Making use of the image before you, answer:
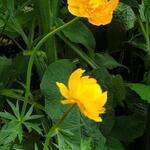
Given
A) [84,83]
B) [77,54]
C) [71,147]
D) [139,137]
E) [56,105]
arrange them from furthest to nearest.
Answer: [139,137], [77,54], [56,105], [71,147], [84,83]

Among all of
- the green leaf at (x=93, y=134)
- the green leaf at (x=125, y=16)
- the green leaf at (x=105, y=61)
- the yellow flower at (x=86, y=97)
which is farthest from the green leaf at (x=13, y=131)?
the green leaf at (x=125, y=16)

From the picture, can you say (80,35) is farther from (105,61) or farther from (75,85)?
(75,85)

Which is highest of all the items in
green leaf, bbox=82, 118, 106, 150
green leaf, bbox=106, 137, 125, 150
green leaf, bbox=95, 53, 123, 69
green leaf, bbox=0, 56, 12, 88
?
green leaf, bbox=0, 56, 12, 88

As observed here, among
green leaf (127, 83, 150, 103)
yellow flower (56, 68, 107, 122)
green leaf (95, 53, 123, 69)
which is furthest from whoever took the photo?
green leaf (95, 53, 123, 69)

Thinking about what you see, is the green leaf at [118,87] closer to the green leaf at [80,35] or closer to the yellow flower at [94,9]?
the green leaf at [80,35]

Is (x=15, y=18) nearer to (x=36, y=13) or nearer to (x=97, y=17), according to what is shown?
(x=36, y=13)

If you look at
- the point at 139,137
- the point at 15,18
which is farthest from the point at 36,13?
the point at 139,137

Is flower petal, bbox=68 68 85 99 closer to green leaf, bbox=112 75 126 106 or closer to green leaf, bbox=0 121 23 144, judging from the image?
green leaf, bbox=0 121 23 144

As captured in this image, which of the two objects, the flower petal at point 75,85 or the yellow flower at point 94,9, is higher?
the yellow flower at point 94,9

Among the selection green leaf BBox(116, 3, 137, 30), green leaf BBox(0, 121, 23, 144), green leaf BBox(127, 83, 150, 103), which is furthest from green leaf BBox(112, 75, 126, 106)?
green leaf BBox(0, 121, 23, 144)
